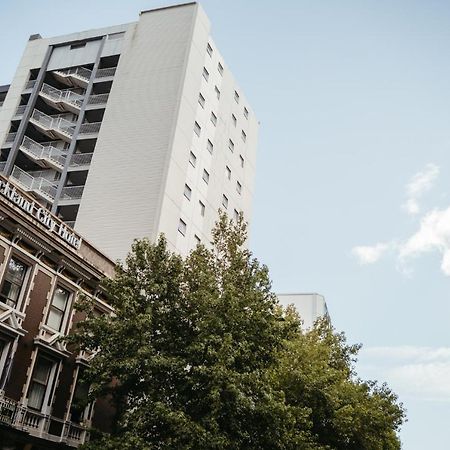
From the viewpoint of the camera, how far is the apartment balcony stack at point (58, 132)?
127 ft

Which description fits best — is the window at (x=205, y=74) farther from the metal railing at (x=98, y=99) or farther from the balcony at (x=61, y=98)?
the balcony at (x=61, y=98)

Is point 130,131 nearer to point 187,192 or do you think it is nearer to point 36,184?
point 187,192

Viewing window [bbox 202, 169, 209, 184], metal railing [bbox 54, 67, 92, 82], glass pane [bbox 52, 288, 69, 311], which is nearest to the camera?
glass pane [bbox 52, 288, 69, 311]

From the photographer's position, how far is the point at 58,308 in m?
22.1

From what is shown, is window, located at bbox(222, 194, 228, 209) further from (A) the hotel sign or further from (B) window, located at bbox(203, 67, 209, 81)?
(A) the hotel sign

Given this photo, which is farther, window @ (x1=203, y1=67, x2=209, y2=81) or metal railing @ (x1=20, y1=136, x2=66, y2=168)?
window @ (x1=203, y1=67, x2=209, y2=81)

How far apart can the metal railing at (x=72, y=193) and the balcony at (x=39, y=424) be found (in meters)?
20.0

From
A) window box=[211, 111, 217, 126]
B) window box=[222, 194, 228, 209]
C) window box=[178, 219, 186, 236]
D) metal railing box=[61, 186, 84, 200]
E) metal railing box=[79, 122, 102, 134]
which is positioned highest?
window box=[211, 111, 217, 126]

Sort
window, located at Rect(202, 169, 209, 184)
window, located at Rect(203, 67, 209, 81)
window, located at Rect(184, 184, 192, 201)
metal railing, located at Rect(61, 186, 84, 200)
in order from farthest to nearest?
window, located at Rect(203, 67, 209, 81) < window, located at Rect(202, 169, 209, 184) < window, located at Rect(184, 184, 192, 201) < metal railing, located at Rect(61, 186, 84, 200)

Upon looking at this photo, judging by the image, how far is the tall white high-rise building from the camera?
1423 inches

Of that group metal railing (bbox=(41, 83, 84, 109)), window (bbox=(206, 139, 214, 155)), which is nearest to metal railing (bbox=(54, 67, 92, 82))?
metal railing (bbox=(41, 83, 84, 109))

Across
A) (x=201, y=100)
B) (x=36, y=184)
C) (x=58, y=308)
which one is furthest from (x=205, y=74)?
(x=58, y=308)

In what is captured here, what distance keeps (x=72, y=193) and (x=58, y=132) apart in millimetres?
6103

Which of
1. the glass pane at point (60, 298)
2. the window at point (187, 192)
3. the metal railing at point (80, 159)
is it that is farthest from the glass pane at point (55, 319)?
the metal railing at point (80, 159)
